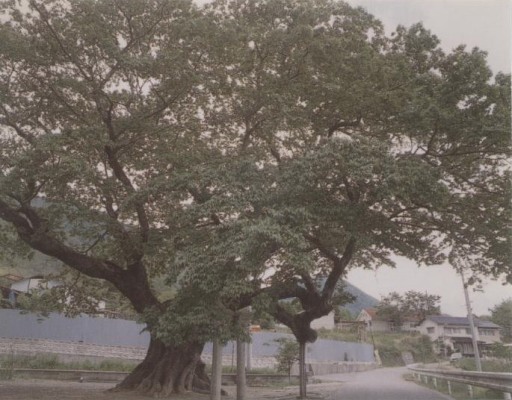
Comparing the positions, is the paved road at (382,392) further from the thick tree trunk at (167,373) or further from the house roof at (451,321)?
the house roof at (451,321)

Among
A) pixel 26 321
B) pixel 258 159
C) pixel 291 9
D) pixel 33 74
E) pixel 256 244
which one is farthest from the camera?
pixel 26 321

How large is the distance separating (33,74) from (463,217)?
49.7ft

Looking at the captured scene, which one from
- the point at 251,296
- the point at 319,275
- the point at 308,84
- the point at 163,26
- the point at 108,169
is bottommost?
the point at 251,296

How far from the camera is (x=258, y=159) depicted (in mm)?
16156

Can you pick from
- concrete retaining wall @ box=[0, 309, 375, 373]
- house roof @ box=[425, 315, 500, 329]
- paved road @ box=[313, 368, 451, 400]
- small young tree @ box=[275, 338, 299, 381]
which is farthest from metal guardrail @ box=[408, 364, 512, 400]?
house roof @ box=[425, 315, 500, 329]

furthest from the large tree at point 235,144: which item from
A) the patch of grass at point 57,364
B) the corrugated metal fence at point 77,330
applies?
the corrugated metal fence at point 77,330

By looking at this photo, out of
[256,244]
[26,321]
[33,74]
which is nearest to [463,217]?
[256,244]

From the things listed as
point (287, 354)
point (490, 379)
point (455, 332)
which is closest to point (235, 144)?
point (490, 379)

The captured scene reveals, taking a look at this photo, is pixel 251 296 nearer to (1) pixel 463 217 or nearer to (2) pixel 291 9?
(1) pixel 463 217

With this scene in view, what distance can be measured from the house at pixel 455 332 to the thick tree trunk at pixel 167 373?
60.0 m

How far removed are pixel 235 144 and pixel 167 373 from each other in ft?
28.7

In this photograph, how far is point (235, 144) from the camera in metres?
18.0

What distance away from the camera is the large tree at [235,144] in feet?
40.8

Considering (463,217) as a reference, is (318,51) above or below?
above
